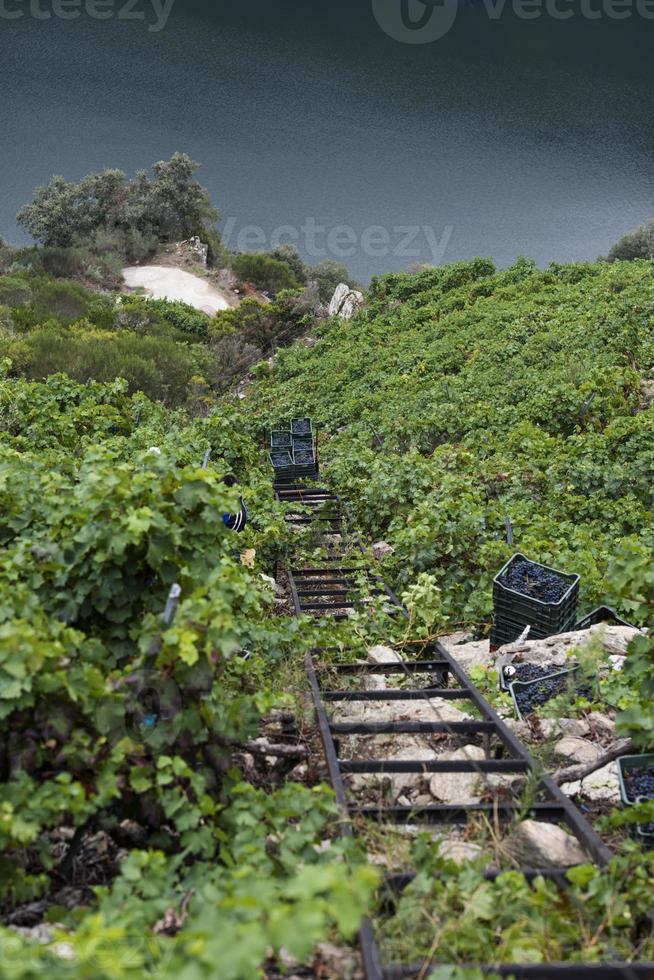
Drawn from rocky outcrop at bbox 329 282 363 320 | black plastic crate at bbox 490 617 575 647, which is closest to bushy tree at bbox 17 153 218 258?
rocky outcrop at bbox 329 282 363 320

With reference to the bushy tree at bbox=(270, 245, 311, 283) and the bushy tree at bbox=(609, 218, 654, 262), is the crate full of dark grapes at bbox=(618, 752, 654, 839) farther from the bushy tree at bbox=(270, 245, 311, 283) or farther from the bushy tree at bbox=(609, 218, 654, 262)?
the bushy tree at bbox=(270, 245, 311, 283)

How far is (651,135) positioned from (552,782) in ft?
294

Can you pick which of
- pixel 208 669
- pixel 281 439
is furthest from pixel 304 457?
pixel 208 669

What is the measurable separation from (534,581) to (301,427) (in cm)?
885

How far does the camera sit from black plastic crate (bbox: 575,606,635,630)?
20.4 ft

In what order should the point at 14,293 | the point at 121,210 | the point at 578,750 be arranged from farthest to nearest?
the point at 121,210 → the point at 14,293 → the point at 578,750

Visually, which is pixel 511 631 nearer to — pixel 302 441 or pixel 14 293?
pixel 302 441

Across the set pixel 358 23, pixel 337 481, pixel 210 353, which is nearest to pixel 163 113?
pixel 358 23

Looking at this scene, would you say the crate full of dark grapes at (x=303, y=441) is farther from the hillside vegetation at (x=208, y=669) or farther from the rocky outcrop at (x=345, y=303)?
the rocky outcrop at (x=345, y=303)

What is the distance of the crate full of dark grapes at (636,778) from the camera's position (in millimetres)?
3535
